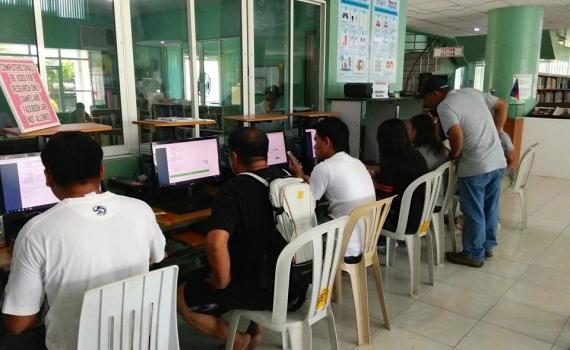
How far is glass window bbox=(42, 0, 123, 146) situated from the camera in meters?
3.02

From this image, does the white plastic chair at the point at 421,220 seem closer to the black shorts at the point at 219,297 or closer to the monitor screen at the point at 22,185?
the black shorts at the point at 219,297

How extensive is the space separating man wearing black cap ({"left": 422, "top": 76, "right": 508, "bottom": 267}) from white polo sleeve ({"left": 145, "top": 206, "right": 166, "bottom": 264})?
2.44 m

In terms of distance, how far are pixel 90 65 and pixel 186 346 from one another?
206cm

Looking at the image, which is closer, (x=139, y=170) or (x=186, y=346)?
(x=186, y=346)

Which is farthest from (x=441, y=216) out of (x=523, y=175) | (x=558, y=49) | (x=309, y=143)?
(x=558, y=49)

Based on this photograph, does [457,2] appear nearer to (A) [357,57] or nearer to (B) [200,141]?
(A) [357,57]

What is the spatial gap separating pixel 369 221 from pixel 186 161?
4.07ft

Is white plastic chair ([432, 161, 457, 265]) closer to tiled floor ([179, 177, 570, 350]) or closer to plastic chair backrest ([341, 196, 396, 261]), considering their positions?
tiled floor ([179, 177, 570, 350])

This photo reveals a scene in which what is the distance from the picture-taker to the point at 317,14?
454cm

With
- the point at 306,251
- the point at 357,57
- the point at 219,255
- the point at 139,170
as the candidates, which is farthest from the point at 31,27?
the point at 357,57

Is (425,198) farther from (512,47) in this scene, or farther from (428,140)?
(512,47)

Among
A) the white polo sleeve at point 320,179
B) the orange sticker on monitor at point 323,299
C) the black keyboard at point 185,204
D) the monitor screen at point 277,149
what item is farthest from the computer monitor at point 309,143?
the orange sticker on monitor at point 323,299

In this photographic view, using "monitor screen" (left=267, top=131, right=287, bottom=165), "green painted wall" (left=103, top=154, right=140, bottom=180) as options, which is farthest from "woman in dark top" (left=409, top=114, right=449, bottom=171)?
"green painted wall" (left=103, top=154, right=140, bottom=180)

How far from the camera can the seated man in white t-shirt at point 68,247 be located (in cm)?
125
